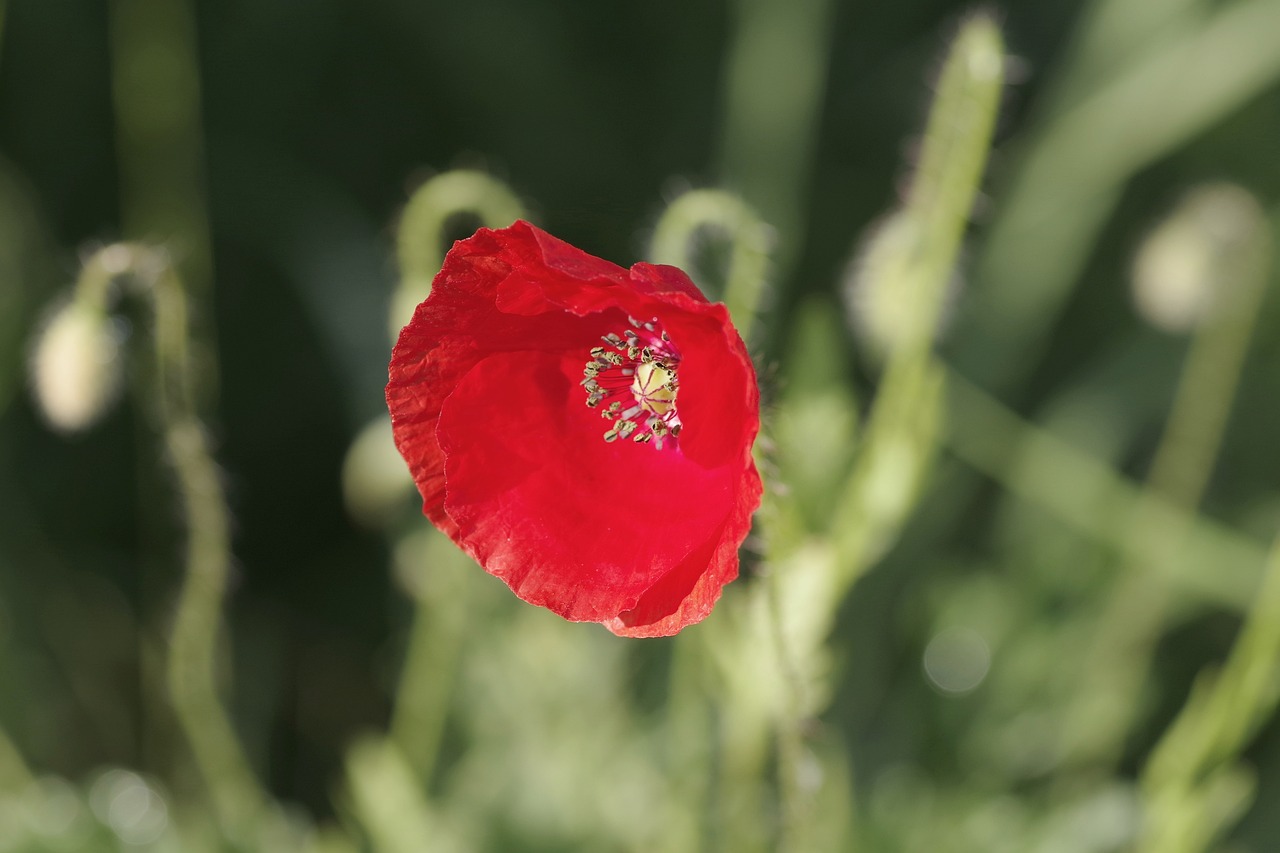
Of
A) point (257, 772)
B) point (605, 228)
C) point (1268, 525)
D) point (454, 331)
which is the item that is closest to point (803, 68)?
point (605, 228)

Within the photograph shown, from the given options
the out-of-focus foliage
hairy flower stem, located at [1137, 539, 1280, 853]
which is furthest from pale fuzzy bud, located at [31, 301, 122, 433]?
hairy flower stem, located at [1137, 539, 1280, 853]

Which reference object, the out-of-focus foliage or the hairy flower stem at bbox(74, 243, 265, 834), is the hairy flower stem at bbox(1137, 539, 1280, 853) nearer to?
the out-of-focus foliage

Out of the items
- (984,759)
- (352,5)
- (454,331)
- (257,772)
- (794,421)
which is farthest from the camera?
(352,5)

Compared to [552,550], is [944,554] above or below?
above

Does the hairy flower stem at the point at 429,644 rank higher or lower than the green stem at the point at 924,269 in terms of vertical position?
lower

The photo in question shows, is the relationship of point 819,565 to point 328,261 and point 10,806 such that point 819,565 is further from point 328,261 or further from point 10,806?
point 328,261

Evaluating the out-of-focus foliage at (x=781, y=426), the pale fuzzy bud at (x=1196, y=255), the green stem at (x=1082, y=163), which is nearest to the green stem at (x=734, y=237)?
the out-of-focus foliage at (x=781, y=426)

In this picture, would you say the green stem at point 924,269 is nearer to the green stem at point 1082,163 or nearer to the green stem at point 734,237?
the green stem at point 734,237
